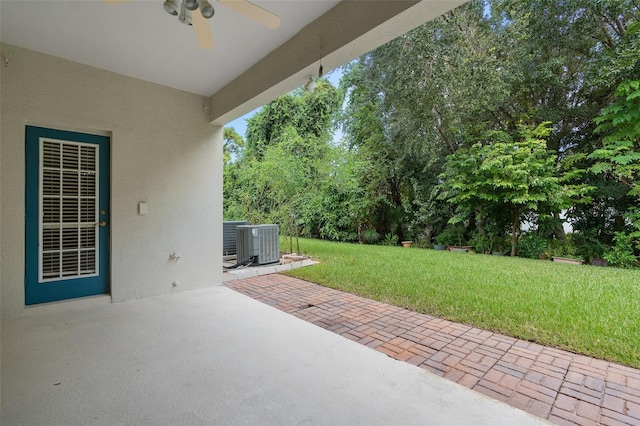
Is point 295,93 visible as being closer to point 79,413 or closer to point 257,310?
point 257,310

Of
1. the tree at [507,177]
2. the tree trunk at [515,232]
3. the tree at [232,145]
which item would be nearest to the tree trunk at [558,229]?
the tree at [507,177]

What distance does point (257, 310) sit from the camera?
3.47 meters

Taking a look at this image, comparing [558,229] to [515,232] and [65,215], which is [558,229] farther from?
[65,215]

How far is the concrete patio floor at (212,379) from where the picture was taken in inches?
66.1

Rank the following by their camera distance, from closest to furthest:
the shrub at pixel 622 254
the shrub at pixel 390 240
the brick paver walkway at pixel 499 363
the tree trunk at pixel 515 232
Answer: the brick paver walkway at pixel 499 363 < the shrub at pixel 622 254 < the tree trunk at pixel 515 232 < the shrub at pixel 390 240

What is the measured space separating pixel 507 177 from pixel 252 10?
7.16 metres

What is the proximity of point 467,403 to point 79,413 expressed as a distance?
2.29 m

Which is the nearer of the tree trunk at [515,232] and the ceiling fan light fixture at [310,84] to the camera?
the ceiling fan light fixture at [310,84]

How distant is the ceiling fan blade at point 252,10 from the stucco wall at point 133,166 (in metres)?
2.59

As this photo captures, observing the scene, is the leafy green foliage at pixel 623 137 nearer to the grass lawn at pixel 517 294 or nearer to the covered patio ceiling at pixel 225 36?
the grass lawn at pixel 517 294

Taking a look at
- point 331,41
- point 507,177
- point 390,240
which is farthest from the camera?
point 390,240

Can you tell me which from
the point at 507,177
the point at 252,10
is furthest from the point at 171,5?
the point at 507,177

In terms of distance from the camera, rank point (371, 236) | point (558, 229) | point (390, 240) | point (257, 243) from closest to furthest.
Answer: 1. point (257, 243)
2. point (558, 229)
3. point (390, 240)
4. point (371, 236)

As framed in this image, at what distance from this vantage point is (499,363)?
2275 mm
